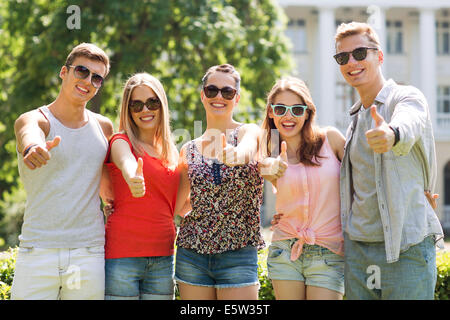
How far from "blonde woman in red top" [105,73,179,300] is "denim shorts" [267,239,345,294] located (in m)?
0.73

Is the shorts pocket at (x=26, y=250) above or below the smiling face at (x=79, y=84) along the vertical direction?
below

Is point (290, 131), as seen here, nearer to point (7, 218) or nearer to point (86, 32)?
point (86, 32)

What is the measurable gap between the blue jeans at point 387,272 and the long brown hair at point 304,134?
582 mm

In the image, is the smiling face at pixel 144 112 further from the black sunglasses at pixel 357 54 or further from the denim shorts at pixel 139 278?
the black sunglasses at pixel 357 54

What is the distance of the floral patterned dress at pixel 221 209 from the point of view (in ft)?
11.3

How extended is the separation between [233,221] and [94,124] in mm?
1128

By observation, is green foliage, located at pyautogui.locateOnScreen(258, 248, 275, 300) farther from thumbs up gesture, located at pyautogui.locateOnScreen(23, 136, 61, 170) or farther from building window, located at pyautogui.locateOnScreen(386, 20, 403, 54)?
building window, located at pyautogui.locateOnScreen(386, 20, 403, 54)

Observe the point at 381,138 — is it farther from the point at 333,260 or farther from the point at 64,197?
the point at 64,197

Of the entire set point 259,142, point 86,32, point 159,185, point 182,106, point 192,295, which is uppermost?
point 86,32

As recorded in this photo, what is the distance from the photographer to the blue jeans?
10.3 ft

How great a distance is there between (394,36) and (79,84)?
24994 millimetres

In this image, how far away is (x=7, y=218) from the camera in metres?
18.8

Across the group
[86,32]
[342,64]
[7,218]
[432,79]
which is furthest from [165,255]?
[432,79]

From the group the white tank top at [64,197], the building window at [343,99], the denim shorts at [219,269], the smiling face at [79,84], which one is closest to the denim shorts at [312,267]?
the denim shorts at [219,269]
